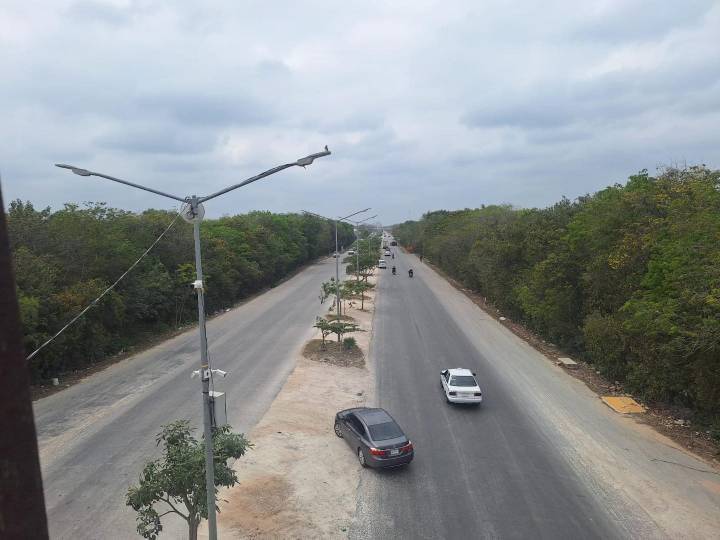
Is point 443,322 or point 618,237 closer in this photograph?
point 618,237

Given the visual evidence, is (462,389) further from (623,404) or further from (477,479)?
(623,404)

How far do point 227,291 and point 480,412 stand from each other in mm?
27938

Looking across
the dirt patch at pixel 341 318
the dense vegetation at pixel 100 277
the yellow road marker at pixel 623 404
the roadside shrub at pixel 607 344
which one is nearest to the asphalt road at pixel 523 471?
the yellow road marker at pixel 623 404

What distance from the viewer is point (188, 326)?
3381 centimetres

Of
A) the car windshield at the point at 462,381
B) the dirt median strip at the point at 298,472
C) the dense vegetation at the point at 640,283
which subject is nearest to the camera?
the dirt median strip at the point at 298,472

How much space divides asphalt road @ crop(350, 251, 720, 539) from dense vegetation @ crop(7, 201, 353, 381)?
13822mm

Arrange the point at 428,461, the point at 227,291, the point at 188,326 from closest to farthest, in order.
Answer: the point at 428,461 → the point at 188,326 → the point at 227,291

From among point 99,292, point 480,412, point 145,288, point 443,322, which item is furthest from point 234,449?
point 443,322

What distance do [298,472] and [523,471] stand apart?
20.1ft

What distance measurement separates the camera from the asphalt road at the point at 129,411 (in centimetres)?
1146

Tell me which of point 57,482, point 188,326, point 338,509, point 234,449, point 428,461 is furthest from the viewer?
point 188,326

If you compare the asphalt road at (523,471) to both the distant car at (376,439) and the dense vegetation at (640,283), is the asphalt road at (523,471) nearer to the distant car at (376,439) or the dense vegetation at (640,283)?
the distant car at (376,439)

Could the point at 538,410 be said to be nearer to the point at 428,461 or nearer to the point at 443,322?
the point at 428,461

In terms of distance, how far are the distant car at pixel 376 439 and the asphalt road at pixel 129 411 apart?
3794 mm
